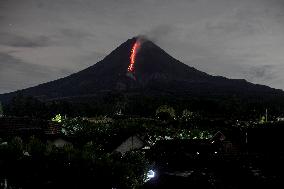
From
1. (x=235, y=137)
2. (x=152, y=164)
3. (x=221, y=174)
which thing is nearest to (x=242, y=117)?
(x=235, y=137)

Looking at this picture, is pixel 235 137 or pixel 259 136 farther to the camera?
pixel 235 137

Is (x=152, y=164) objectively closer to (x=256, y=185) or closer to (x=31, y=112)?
(x=256, y=185)

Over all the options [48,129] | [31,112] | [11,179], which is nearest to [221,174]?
[11,179]

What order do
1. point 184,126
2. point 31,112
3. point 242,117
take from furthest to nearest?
point 31,112
point 242,117
point 184,126

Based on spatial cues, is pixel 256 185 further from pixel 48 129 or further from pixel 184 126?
pixel 184 126

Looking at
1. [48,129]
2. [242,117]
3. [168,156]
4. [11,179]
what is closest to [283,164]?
[168,156]

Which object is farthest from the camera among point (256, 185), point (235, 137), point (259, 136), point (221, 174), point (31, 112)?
point (31, 112)

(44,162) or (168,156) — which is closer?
(44,162)

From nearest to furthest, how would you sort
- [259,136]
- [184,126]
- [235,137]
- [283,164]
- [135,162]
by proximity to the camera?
[283,164]
[135,162]
[259,136]
[235,137]
[184,126]

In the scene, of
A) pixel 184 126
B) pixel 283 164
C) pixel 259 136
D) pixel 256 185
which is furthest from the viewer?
pixel 184 126
